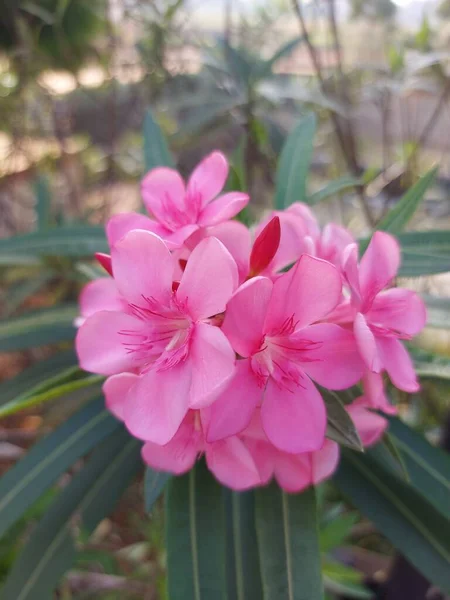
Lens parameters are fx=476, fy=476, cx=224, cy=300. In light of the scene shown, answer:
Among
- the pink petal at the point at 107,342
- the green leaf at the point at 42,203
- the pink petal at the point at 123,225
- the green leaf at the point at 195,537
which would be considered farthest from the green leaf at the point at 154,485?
the green leaf at the point at 42,203

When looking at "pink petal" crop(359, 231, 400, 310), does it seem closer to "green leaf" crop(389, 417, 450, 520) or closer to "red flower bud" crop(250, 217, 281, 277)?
"red flower bud" crop(250, 217, 281, 277)

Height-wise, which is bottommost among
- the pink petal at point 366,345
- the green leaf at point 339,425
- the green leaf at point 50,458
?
the green leaf at point 50,458

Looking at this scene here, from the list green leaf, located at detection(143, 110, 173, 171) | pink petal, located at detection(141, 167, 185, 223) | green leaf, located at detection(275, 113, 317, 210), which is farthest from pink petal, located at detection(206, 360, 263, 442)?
green leaf, located at detection(143, 110, 173, 171)

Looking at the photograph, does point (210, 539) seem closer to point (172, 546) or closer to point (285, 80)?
point (172, 546)

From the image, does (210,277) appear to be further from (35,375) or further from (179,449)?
(35,375)

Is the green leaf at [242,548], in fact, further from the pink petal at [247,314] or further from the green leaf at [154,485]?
the pink petal at [247,314]

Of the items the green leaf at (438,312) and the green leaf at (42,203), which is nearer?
the green leaf at (438,312)
